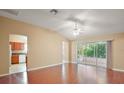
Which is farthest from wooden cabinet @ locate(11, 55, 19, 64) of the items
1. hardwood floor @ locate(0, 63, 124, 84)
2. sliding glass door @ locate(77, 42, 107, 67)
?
sliding glass door @ locate(77, 42, 107, 67)

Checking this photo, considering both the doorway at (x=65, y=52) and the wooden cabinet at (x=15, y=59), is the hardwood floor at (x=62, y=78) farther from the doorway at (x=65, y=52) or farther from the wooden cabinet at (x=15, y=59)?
the doorway at (x=65, y=52)

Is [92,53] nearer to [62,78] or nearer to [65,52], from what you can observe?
[65,52]

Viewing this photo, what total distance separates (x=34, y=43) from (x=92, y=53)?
4497 mm

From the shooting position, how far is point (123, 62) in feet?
22.3

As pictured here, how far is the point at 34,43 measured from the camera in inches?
281

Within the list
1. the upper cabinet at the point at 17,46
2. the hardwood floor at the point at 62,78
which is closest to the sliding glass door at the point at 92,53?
the hardwood floor at the point at 62,78

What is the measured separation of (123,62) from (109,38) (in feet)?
5.55

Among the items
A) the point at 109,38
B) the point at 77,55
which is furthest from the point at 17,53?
the point at 109,38

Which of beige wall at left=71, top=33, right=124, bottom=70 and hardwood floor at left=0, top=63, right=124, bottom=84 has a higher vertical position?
beige wall at left=71, top=33, right=124, bottom=70

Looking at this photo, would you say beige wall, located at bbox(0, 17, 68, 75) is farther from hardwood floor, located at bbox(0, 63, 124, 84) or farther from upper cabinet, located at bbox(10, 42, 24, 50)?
upper cabinet, located at bbox(10, 42, 24, 50)

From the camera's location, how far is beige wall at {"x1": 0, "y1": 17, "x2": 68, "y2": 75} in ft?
17.9

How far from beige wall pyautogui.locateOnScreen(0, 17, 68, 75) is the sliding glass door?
177cm
